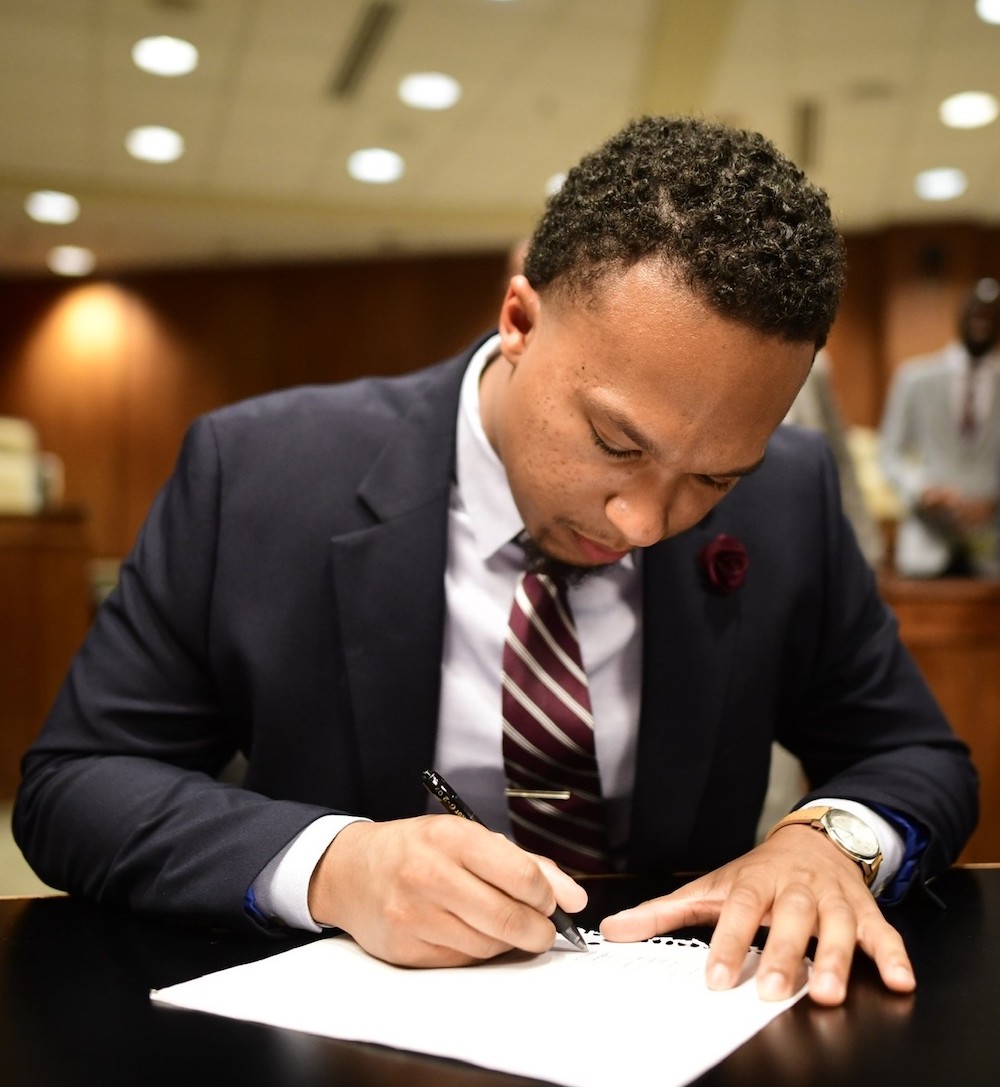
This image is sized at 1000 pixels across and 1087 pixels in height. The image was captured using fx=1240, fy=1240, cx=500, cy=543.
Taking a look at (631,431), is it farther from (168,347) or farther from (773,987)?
(168,347)

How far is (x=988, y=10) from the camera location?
5.05 m

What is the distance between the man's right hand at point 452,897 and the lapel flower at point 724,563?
20.7 inches

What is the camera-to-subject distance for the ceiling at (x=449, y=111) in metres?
5.18

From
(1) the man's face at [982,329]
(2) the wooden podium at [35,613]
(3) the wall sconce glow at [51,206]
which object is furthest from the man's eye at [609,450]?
(3) the wall sconce glow at [51,206]

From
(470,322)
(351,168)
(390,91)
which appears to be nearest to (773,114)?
(390,91)

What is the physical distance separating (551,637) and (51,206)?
7.47 metres

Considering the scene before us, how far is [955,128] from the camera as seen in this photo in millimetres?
6484

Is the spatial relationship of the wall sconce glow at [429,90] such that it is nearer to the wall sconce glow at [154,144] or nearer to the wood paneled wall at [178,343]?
the wall sconce glow at [154,144]

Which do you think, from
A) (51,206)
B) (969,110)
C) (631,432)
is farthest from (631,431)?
(51,206)

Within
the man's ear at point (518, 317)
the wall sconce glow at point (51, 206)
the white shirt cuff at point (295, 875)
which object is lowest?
the white shirt cuff at point (295, 875)

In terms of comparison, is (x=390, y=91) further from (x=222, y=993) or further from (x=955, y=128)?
(x=222, y=993)

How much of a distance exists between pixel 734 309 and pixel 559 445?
0.20 metres

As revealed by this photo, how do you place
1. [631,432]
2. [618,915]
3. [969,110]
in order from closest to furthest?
[618,915], [631,432], [969,110]

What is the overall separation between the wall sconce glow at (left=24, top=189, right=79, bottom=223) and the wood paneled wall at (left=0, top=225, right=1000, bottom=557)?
1496mm
